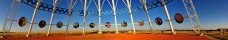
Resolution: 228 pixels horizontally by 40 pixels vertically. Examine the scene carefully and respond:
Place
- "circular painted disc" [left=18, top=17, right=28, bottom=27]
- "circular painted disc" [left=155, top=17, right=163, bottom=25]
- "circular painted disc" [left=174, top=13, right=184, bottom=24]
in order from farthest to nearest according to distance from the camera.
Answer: "circular painted disc" [left=155, top=17, right=163, bottom=25] → "circular painted disc" [left=18, top=17, right=28, bottom=27] → "circular painted disc" [left=174, top=13, right=184, bottom=24]

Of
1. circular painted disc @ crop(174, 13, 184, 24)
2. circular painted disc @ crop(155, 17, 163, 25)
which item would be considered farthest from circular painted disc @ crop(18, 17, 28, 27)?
circular painted disc @ crop(155, 17, 163, 25)

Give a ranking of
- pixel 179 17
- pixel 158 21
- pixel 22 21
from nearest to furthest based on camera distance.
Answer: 1. pixel 179 17
2. pixel 22 21
3. pixel 158 21

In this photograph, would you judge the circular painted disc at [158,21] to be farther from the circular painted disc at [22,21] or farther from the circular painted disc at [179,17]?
the circular painted disc at [22,21]

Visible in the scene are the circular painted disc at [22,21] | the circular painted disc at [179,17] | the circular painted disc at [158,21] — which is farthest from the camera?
the circular painted disc at [158,21]

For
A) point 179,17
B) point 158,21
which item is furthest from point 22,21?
point 158,21

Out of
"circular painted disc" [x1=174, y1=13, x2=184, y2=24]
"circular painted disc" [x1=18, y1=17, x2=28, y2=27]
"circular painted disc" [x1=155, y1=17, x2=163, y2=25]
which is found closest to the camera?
"circular painted disc" [x1=174, y1=13, x2=184, y2=24]

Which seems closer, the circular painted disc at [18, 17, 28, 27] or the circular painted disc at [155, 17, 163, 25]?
the circular painted disc at [18, 17, 28, 27]

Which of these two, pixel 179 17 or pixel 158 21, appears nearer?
pixel 179 17

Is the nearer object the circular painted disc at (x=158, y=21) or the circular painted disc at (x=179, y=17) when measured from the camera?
the circular painted disc at (x=179, y=17)

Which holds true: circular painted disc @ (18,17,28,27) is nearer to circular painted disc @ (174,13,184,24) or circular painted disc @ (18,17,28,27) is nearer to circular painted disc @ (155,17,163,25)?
circular painted disc @ (174,13,184,24)

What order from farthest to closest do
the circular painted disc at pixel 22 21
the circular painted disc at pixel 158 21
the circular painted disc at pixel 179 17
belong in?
the circular painted disc at pixel 158 21
the circular painted disc at pixel 22 21
the circular painted disc at pixel 179 17

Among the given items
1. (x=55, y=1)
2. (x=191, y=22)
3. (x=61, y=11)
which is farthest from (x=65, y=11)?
(x=191, y=22)

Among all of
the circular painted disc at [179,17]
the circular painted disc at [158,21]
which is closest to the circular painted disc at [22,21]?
the circular painted disc at [179,17]

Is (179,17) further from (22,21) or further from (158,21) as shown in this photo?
(22,21)
